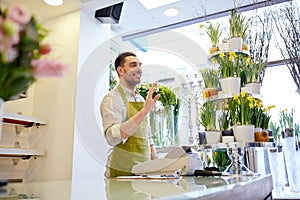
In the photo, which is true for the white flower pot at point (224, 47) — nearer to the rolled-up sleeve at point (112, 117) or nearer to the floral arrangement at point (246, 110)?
the floral arrangement at point (246, 110)

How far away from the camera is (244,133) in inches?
55.4

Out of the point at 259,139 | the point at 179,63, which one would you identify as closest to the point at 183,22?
the point at 179,63

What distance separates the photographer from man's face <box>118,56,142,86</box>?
69.5 inches

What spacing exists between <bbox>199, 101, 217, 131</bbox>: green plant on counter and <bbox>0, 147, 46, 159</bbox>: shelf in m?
1.53

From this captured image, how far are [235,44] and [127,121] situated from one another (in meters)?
0.75

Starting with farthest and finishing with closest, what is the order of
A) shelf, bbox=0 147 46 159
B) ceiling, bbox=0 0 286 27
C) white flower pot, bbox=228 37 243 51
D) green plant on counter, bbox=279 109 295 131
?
ceiling, bbox=0 0 286 27 < shelf, bbox=0 147 46 159 < green plant on counter, bbox=279 109 295 131 < white flower pot, bbox=228 37 243 51

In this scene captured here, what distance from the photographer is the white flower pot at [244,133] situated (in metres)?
1.40

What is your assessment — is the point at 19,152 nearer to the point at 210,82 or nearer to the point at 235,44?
the point at 210,82

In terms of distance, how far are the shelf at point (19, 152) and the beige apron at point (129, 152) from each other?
1.02 meters

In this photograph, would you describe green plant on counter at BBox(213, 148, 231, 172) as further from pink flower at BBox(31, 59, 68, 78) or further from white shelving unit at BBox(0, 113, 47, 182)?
pink flower at BBox(31, 59, 68, 78)

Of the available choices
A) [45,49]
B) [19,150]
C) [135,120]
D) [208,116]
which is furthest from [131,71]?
[45,49]

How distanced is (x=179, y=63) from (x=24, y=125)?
153 centimetres

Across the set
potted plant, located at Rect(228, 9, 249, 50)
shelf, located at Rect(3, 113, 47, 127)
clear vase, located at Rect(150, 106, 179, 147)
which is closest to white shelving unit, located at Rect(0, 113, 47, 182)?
shelf, located at Rect(3, 113, 47, 127)

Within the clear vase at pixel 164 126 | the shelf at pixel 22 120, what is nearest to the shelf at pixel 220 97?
the clear vase at pixel 164 126
